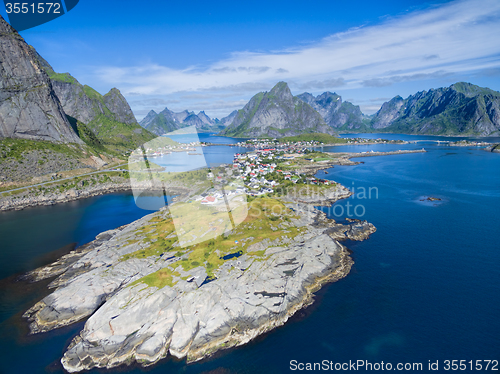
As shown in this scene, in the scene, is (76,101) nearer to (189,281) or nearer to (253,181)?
(253,181)

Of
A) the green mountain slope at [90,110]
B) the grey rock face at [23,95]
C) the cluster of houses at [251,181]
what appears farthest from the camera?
the green mountain slope at [90,110]

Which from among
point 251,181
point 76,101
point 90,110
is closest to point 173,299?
point 251,181

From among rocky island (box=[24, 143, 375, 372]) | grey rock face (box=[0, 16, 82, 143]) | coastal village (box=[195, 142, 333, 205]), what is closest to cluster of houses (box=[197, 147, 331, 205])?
coastal village (box=[195, 142, 333, 205])

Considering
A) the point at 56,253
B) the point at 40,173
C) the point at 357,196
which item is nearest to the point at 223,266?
the point at 56,253

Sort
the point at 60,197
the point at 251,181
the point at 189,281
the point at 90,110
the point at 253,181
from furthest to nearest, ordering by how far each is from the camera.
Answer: the point at 90,110
the point at 251,181
the point at 253,181
the point at 60,197
the point at 189,281

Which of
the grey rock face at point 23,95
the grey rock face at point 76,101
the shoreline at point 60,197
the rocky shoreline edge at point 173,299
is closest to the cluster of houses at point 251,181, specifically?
the shoreline at point 60,197

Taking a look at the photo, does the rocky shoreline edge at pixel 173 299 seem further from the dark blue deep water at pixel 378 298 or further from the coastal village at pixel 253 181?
the coastal village at pixel 253 181
